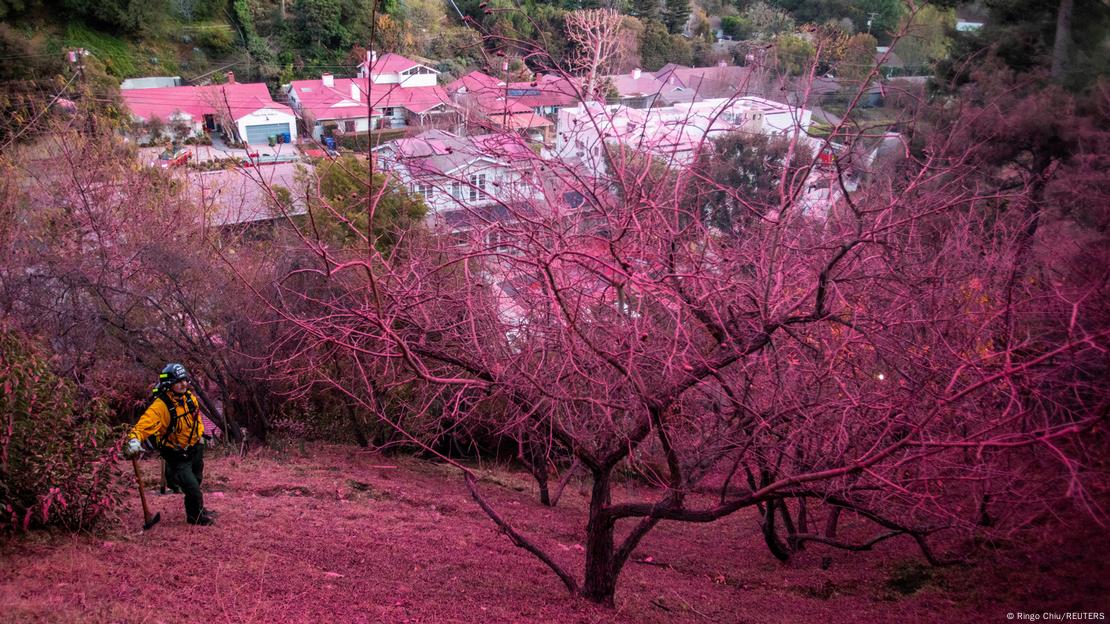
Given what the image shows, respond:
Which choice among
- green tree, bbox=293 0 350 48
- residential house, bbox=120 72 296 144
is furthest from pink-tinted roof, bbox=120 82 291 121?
green tree, bbox=293 0 350 48

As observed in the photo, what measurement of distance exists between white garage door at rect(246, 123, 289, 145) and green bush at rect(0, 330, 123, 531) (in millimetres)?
20707

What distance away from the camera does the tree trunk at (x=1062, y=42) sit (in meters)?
16.0

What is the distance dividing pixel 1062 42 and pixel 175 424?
745 inches

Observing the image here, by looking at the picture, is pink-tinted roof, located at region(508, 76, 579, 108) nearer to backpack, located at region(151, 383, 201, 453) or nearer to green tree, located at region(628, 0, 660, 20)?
backpack, located at region(151, 383, 201, 453)

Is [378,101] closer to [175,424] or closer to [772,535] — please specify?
[175,424]

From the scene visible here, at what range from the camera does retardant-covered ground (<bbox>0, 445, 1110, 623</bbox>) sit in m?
4.85

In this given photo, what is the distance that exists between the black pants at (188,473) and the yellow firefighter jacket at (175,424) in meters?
0.08

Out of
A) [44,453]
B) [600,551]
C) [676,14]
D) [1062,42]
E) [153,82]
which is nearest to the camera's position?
[44,453]

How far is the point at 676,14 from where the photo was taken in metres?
23.6

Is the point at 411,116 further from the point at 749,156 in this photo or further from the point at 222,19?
the point at 222,19

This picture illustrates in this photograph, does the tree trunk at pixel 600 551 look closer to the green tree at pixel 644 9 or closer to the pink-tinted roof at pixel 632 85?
the pink-tinted roof at pixel 632 85

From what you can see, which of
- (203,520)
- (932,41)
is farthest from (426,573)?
(932,41)

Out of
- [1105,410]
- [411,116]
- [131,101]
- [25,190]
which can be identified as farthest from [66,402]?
[131,101]

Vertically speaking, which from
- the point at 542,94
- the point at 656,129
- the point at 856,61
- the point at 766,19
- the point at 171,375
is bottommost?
the point at 171,375
